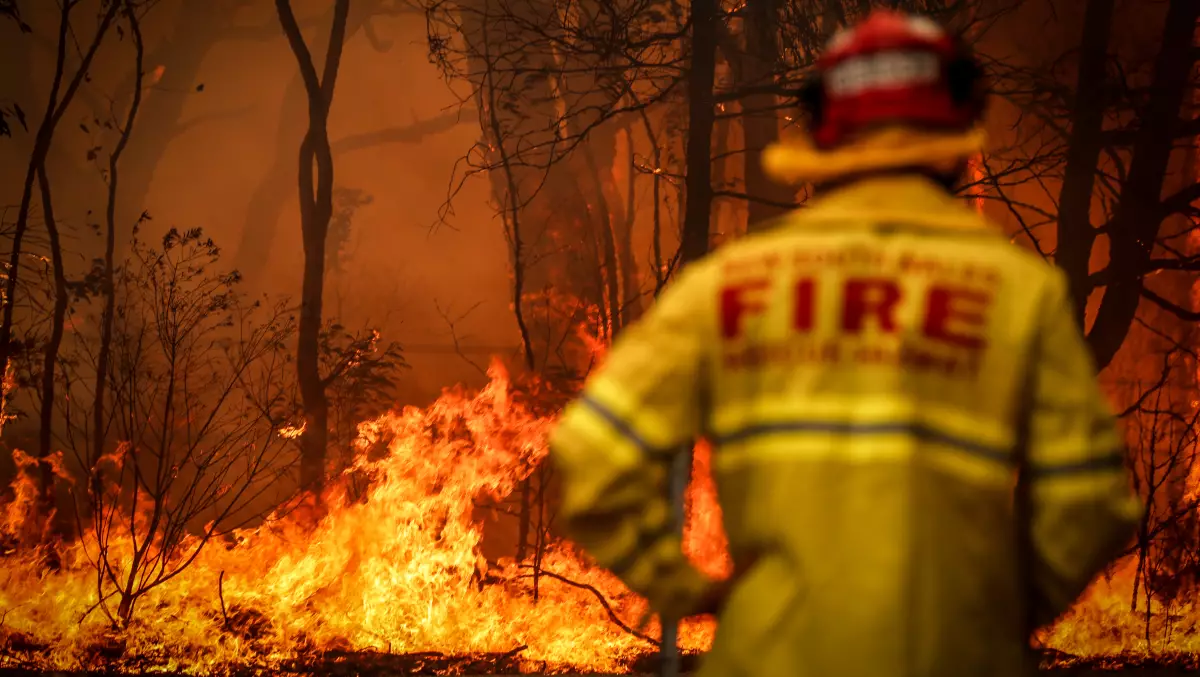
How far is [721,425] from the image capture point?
1.25m

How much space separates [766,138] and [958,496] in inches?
258

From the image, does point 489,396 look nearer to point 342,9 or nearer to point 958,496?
point 342,9

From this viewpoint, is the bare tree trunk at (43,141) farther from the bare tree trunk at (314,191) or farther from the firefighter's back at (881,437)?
the firefighter's back at (881,437)

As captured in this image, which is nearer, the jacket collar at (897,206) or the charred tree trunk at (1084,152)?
the jacket collar at (897,206)

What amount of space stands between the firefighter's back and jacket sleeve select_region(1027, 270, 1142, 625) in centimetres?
3

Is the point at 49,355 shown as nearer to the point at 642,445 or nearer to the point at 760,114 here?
the point at 760,114

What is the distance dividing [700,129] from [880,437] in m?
4.73

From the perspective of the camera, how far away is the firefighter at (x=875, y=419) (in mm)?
1139

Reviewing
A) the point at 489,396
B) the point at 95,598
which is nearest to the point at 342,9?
the point at 489,396

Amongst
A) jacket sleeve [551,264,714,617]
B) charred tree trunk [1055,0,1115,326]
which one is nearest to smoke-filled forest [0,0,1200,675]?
charred tree trunk [1055,0,1115,326]

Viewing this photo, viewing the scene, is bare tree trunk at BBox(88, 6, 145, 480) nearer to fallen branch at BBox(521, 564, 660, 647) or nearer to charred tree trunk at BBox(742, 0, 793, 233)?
fallen branch at BBox(521, 564, 660, 647)

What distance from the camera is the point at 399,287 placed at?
7.42m

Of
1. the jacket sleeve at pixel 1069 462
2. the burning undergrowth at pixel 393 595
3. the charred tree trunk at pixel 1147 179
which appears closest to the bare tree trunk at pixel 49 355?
the burning undergrowth at pixel 393 595

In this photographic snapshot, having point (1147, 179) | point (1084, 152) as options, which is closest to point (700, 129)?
point (1084, 152)
